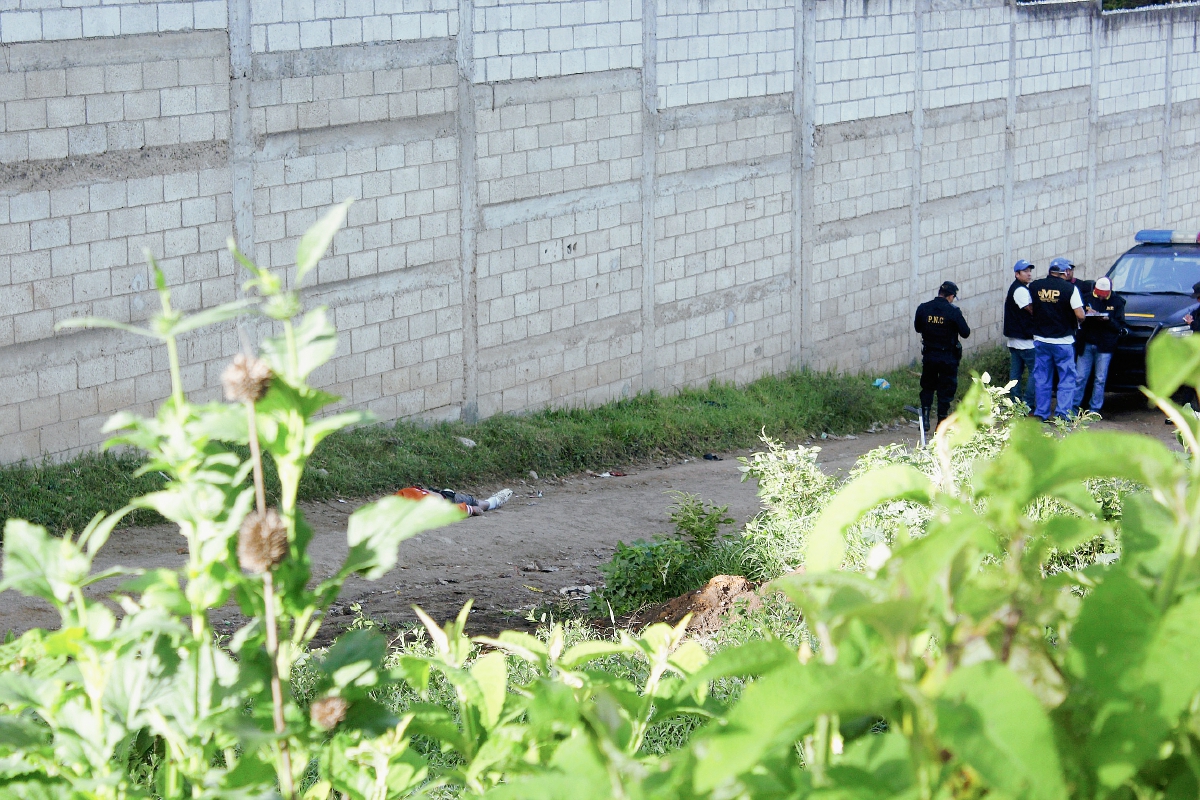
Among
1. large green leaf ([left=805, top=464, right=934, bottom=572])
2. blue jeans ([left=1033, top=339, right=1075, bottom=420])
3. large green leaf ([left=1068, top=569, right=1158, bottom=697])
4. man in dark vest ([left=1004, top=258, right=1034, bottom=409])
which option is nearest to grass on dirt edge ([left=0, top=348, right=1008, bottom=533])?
man in dark vest ([left=1004, top=258, right=1034, bottom=409])

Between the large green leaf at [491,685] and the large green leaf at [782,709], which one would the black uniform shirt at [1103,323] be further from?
the large green leaf at [782,709]

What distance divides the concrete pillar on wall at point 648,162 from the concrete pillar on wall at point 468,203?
225 centimetres

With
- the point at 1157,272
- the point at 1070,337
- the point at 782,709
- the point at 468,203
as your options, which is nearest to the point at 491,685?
the point at 782,709

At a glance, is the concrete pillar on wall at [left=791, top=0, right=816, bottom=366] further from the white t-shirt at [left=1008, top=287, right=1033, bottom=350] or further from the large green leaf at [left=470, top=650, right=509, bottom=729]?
the large green leaf at [left=470, top=650, right=509, bottom=729]

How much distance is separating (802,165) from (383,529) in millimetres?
14427

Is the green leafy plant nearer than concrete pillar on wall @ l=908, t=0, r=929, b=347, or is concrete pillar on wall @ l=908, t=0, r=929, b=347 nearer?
the green leafy plant

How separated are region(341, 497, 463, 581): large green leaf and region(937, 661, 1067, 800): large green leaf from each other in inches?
21.9

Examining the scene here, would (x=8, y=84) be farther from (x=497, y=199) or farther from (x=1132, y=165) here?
(x=1132, y=165)

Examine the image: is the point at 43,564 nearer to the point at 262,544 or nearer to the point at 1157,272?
the point at 262,544

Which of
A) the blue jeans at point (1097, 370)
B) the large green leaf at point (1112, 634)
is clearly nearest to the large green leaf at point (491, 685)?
the large green leaf at point (1112, 634)

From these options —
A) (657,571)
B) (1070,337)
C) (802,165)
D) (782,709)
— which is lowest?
(657,571)

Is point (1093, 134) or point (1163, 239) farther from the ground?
point (1093, 134)

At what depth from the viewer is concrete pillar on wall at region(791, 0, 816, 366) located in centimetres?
1507

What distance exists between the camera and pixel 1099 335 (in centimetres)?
1463
